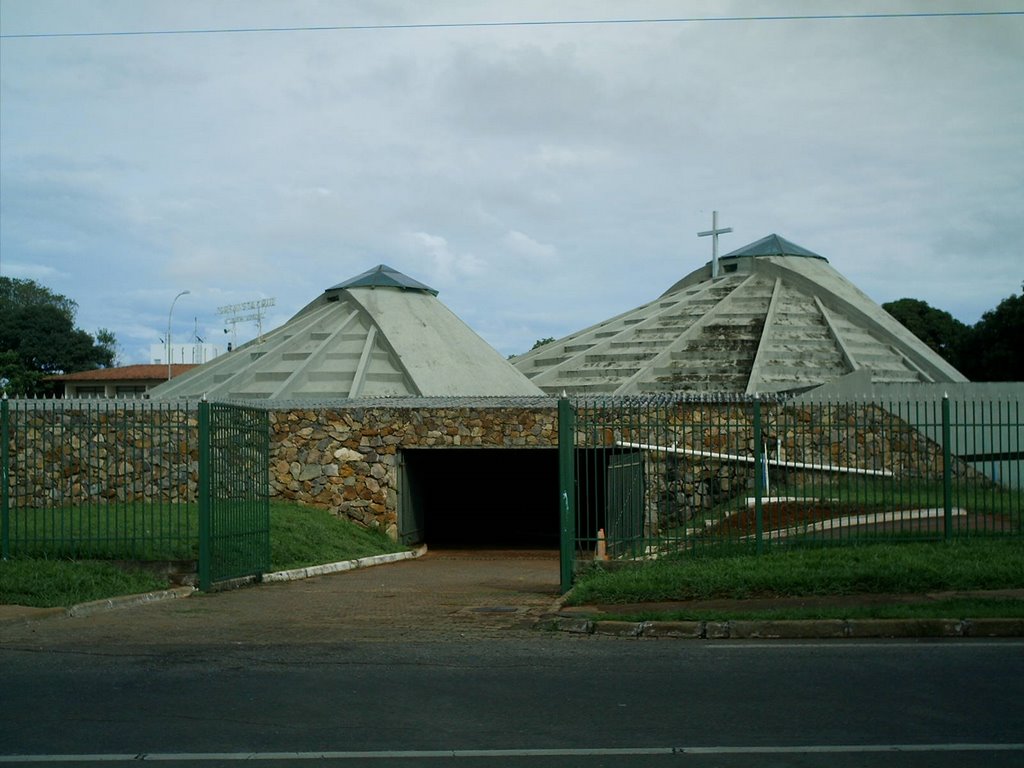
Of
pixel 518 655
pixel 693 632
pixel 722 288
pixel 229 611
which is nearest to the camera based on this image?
pixel 518 655

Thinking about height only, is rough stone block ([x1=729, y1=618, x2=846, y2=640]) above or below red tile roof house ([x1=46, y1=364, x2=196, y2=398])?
below

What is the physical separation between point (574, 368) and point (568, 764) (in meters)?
33.0

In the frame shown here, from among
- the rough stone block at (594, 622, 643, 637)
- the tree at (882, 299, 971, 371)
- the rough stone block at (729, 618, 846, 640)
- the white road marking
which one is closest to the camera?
the white road marking

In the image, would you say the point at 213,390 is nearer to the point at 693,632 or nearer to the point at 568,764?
the point at 693,632

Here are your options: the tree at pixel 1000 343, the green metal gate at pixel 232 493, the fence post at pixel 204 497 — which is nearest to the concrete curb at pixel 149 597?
the green metal gate at pixel 232 493

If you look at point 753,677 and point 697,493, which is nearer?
point 753,677

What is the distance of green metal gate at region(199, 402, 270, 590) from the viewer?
50.6 feet

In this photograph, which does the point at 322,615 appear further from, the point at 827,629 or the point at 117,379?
the point at 117,379

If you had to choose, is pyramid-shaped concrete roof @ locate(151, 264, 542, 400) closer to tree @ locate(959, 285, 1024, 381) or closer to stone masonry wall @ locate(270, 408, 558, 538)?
stone masonry wall @ locate(270, 408, 558, 538)

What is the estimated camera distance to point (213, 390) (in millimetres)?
31844

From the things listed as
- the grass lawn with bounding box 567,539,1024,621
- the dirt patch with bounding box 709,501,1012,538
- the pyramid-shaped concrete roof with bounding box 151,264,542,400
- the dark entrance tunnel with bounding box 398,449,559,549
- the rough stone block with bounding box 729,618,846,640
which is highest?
the pyramid-shaped concrete roof with bounding box 151,264,542,400

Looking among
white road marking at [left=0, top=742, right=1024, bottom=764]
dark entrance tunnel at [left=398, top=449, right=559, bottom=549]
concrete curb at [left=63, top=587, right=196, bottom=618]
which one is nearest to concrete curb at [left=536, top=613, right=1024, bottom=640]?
white road marking at [left=0, top=742, right=1024, bottom=764]

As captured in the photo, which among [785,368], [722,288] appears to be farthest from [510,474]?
[722,288]

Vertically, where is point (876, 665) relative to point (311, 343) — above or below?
below
